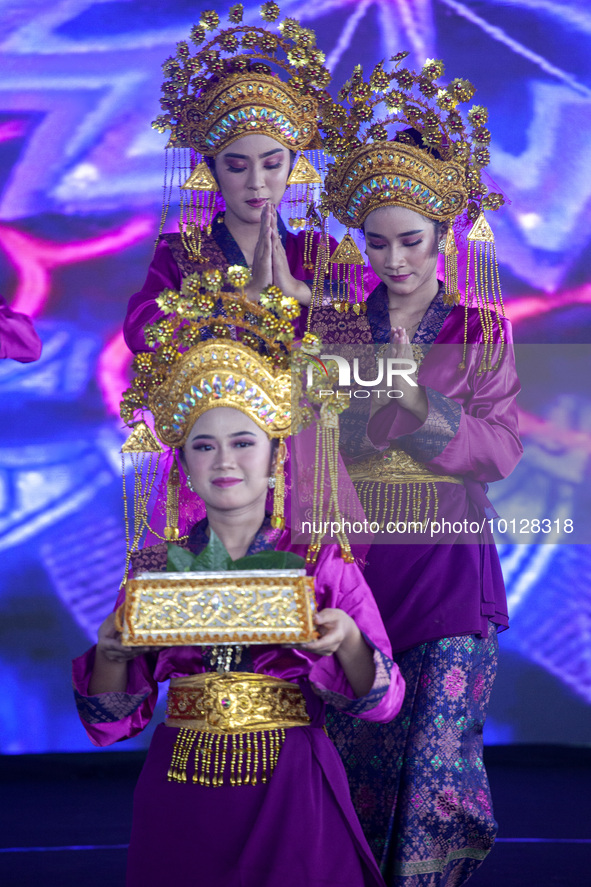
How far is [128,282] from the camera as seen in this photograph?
5.02 m

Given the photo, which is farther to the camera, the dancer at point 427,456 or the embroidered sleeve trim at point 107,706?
the dancer at point 427,456

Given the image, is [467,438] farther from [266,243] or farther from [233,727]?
[233,727]

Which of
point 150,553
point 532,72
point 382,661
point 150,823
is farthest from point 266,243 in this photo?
point 532,72

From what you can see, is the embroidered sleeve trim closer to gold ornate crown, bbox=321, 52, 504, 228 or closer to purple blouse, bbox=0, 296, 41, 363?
purple blouse, bbox=0, 296, 41, 363

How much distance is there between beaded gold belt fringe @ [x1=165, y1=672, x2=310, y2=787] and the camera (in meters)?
2.15

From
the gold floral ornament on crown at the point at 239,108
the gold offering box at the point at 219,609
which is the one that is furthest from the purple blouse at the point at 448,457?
the gold offering box at the point at 219,609

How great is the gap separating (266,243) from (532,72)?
2.82 metres

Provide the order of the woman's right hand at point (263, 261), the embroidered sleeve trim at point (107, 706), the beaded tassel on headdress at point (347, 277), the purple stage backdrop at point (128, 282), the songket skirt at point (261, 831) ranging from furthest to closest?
the purple stage backdrop at point (128, 282)
the beaded tassel on headdress at point (347, 277)
the woman's right hand at point (263, 261)
the embroidered sleeve trim at point (107, 706)
the songket skirt at point (261, 831)

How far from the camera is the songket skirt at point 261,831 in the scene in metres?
2.10

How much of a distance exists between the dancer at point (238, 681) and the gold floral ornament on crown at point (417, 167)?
600 millimetres

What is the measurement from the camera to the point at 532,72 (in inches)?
200

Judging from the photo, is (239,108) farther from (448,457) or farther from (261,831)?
(261,831)

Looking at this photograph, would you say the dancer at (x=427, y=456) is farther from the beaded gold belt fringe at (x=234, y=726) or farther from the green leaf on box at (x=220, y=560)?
the green leaf on box at (x=220, y=560)

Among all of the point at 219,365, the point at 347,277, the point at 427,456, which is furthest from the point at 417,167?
the point at 219,365
